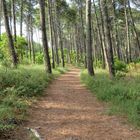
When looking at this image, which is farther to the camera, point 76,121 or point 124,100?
point 124,100

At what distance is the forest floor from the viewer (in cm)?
700

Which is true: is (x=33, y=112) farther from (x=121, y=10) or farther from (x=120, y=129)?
(x=121, y=10)

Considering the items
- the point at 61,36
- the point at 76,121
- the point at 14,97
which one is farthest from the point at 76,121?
the point at 61,36

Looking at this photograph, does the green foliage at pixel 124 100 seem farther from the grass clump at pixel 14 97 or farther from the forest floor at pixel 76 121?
the grass clump at pixel 14 97

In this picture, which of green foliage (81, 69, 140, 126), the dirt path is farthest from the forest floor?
green foliage (81, 69, 140, 126)

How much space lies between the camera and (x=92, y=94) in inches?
485

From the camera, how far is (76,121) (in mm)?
8148

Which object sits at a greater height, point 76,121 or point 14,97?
point 14,97

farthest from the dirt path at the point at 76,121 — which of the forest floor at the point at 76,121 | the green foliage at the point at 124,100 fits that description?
the green foliage at the point at 124,100

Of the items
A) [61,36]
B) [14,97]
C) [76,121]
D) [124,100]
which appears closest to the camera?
[76,121]

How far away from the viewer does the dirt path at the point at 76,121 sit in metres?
7.00

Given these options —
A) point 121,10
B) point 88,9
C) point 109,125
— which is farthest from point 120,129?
point 121,10

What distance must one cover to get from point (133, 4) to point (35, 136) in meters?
32.1

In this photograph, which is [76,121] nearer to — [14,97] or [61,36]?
[14,97]
